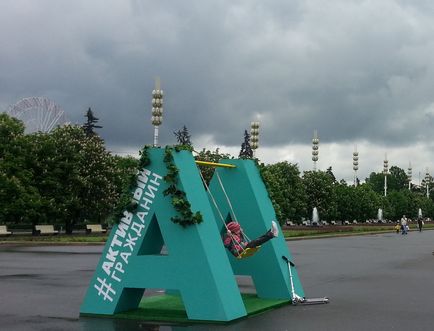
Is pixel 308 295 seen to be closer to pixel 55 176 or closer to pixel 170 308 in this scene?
pixel 170 308

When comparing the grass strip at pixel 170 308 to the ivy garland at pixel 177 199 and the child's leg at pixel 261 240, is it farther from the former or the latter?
the ivy garland at pixel 177 199

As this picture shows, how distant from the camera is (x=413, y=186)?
19462cm


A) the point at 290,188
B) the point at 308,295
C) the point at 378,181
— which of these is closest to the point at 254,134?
the point at 290,188

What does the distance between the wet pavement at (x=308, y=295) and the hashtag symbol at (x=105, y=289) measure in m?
0.42

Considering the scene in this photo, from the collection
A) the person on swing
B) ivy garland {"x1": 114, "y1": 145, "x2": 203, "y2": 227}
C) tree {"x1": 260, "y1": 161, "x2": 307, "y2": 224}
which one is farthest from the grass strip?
tree {"x1": 260, "y1": 161, "x2": 307, "y2": 224}

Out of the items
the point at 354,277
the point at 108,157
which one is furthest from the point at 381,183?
the point at 354,277

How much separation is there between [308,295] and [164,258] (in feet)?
15.2

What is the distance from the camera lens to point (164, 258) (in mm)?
9555

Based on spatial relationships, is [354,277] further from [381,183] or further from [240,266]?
[381,183]

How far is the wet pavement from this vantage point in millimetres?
9281

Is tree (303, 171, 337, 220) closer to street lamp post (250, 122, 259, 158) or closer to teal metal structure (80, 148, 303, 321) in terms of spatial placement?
street lamp post (250, 122, 259, 158)

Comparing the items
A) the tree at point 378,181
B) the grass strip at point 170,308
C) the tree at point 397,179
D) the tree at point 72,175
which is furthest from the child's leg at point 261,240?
the tree at point 397,179

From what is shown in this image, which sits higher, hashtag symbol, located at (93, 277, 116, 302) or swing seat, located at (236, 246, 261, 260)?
swing seat, located at (236, 246, 261, 260)

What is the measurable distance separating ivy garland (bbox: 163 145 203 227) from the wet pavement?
154cm
